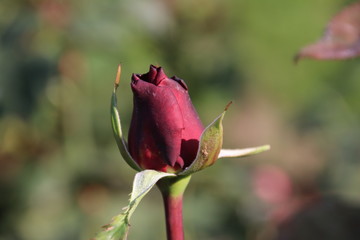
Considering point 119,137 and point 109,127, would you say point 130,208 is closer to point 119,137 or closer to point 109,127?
point 119,137

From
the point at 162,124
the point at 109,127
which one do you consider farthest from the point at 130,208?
the point at 109,127

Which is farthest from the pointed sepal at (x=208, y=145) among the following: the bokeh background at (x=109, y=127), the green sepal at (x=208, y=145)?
the bokeh background at (x=109, y=127)

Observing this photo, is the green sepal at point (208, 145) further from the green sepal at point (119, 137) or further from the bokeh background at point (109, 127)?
the bokeh background at point (109, 127)

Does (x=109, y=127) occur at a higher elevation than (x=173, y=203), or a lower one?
lower

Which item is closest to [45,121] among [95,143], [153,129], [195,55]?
[95,143]

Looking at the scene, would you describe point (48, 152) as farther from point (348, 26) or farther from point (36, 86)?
point (348, 26)

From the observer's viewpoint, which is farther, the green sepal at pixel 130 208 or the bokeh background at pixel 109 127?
the bokeh background at pixel 109 127
